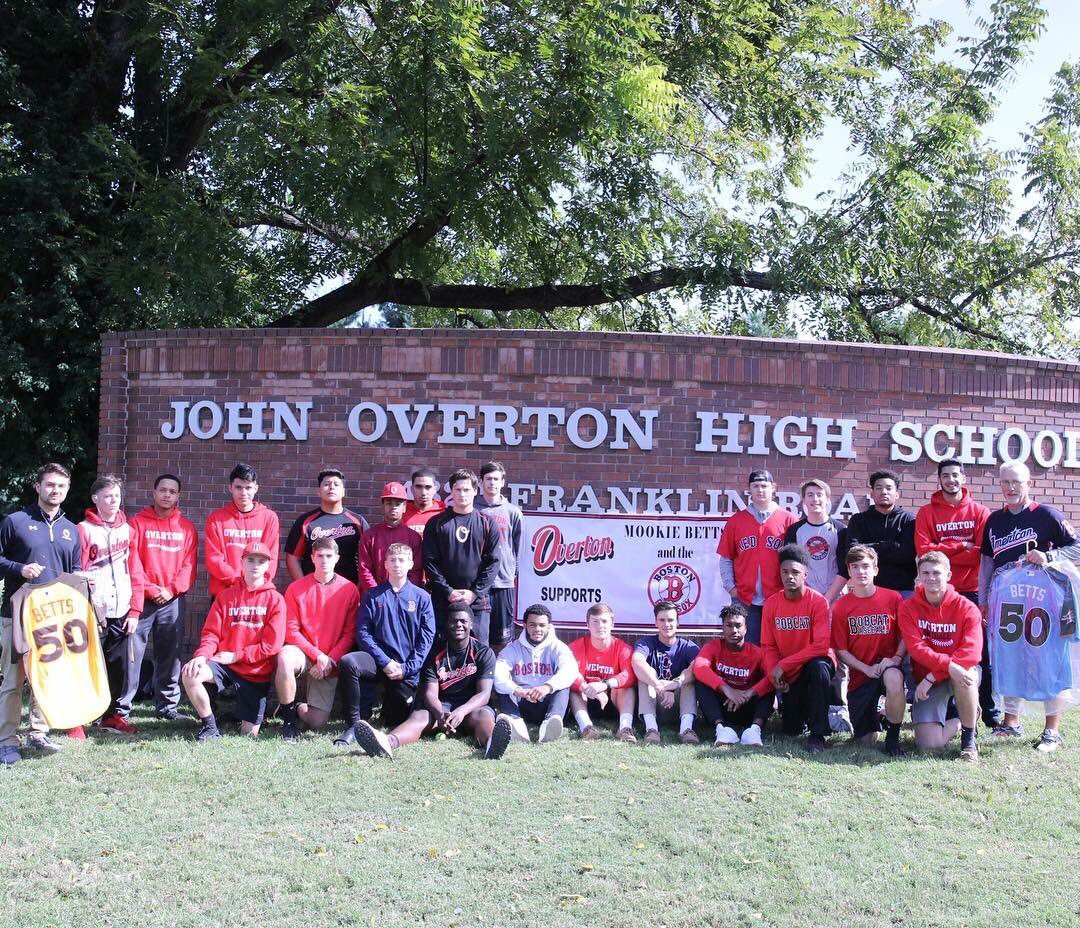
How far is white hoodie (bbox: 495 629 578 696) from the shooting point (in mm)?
7355

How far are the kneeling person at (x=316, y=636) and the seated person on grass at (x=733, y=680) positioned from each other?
2.42 m

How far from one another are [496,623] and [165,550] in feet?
8.02

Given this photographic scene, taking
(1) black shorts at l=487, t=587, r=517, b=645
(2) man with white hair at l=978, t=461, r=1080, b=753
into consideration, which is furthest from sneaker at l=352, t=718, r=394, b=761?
(2) man with white hair at l=978, t=461, r=1080, b=753

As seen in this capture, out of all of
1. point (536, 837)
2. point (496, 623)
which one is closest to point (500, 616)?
point (496, 623)

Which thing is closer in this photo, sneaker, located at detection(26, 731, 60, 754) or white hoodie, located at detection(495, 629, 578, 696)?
sneaker, located at detection(26, 731, 60, 754)

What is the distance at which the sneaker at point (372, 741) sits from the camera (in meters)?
6.51

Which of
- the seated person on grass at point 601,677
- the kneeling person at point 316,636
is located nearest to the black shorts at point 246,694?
the kneeling person at point 316,636

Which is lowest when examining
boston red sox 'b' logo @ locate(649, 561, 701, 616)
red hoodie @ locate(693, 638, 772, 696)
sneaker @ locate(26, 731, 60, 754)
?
sneaker @ locate(26, 731, 60, 754)

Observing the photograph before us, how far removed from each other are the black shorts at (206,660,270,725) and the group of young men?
1cm

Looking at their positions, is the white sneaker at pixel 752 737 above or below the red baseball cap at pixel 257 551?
below

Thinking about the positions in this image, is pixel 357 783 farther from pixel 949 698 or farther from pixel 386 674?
pixel 949 698

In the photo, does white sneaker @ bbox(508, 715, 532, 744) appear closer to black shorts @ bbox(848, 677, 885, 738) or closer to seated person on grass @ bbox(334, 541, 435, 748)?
seated person on grass @ bbox(334, 541, 435, 748)

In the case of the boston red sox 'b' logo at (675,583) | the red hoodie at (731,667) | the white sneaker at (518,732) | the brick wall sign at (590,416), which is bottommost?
the white sneaker at (518,732)

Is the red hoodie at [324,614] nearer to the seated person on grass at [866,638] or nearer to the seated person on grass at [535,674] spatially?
the seated person on grass at [535,674]
